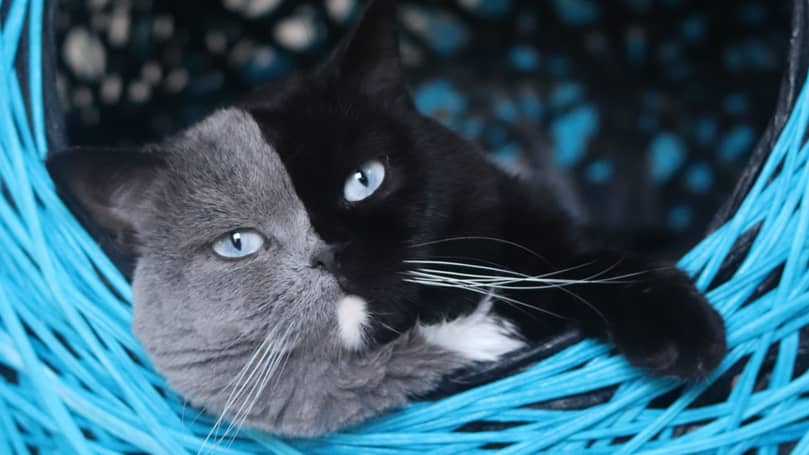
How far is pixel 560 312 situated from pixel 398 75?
401mm

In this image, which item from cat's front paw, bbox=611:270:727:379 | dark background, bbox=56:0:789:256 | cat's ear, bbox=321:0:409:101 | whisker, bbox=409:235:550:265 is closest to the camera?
cat's front paw, bbox=611:270:727:379

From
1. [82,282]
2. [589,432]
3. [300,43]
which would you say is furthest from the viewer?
[300,43]

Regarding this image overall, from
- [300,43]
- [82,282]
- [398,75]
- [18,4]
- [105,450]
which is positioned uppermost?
[300,43]

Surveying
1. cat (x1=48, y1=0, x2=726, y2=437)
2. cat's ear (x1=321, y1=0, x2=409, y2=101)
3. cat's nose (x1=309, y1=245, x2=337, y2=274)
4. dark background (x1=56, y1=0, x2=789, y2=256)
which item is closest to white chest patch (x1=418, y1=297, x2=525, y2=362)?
cat (x1=48, y1=0, x2=726, y2=437)

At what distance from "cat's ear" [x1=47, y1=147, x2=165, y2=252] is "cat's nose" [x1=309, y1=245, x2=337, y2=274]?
257 millimetres

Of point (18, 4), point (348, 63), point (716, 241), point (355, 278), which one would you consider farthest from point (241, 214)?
point (716, 241)

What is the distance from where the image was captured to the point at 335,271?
823 millimetres

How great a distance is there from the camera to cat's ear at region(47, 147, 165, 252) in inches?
35.3

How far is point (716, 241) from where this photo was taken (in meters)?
0.86

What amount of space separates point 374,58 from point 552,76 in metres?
0.92

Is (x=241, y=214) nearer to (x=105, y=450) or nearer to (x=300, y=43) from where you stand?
(x=105, y=450)

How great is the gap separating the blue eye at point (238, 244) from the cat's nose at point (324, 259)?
8 centimetres

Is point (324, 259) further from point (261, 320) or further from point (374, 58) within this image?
point (374, 58)

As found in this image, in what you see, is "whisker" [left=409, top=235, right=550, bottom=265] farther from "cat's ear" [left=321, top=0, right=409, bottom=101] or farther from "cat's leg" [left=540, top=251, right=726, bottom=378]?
"cat's ear" [left=321, top=0, right=409, bottom=101]
